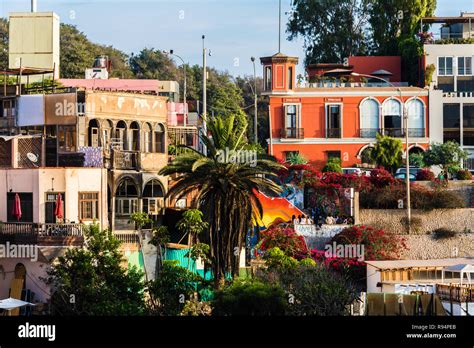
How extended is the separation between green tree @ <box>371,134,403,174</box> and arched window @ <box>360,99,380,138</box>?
5806mm

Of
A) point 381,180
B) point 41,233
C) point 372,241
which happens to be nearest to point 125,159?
point 41,233

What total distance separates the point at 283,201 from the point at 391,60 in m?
24.0

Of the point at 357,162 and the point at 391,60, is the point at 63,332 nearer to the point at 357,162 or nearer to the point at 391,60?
the point at 357,162

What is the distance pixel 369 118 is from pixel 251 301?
1318 inches

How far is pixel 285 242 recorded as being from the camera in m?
46.8

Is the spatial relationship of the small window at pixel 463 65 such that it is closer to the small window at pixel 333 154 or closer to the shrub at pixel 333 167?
the small window at pixel 333 154

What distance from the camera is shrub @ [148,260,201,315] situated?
35188 millimetres

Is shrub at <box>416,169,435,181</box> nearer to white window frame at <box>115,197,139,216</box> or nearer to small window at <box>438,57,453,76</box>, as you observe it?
white window frame at <box>115,197,139,216</box>

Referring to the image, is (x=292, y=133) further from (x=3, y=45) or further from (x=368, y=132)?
(x=3, y=45)

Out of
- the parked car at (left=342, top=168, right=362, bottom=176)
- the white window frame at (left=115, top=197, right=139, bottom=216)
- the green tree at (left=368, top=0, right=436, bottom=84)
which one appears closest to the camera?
the white window frame at (left=115, top=197, right=139, bottom=216)

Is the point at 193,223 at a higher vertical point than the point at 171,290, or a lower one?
higher

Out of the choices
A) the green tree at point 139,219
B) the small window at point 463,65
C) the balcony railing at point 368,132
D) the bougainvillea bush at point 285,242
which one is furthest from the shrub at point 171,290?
the small window at point 463,65

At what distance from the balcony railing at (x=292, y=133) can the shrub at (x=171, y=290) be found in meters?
28.2

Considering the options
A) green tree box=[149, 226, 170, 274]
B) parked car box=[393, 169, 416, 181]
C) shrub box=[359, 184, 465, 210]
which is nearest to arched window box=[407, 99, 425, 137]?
parked car box=[393, 169, 416, 181]
